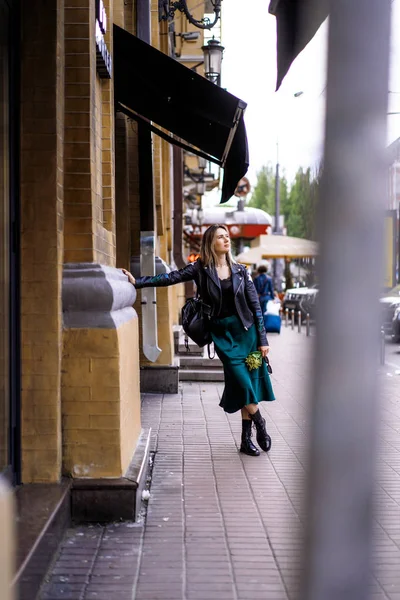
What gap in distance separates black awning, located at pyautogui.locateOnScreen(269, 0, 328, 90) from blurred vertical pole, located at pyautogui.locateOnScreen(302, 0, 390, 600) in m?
0.12

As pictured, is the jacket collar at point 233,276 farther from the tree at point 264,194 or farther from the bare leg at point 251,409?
the tree at point 264,194

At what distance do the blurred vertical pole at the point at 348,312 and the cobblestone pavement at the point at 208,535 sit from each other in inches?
44.7

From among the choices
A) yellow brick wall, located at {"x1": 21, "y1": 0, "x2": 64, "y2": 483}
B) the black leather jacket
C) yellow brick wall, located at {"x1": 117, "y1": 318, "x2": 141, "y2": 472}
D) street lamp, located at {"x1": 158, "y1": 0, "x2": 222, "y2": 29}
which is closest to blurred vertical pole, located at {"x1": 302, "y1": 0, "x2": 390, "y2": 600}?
yellow brick wall, located at {"x1": 21, "y1": 0, "x2": 64, "y2": 483}

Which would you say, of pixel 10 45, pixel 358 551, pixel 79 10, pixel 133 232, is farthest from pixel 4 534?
pixel 133 232

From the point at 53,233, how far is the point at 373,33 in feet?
13.0

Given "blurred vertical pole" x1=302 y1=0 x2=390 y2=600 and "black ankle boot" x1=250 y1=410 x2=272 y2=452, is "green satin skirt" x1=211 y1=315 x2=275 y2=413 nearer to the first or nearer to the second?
"black ankle boot" x1=250 y1=410 x2=272 y2=452

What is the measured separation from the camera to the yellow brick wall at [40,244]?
4.91 m

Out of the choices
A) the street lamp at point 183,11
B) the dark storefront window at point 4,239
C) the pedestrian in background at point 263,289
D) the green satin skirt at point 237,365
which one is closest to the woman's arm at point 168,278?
the green satin skirt at point 237,365

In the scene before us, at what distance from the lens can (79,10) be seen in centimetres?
533

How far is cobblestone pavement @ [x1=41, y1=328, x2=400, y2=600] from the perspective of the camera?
4.02 meters

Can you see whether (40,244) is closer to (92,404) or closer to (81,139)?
(81,139)

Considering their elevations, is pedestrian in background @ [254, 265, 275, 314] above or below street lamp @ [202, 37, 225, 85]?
below

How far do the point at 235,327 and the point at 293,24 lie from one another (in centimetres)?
543

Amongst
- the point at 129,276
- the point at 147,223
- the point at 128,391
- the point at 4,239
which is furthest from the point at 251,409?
the point at 147,223
